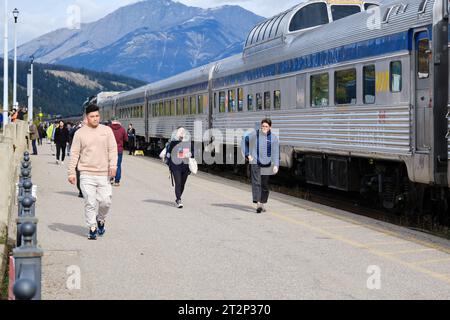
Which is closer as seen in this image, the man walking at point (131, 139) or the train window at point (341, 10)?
the train window at point (341, 10)

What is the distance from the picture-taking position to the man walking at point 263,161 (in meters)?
14.2

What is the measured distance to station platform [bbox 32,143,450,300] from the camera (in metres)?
7.47

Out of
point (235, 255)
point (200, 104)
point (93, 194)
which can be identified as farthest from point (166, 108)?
point (235, 255)

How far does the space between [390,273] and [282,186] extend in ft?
41.6

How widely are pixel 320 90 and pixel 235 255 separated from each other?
24.9ft

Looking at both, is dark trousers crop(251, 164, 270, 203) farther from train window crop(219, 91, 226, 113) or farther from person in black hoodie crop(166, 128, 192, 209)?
train window crop(219, 91, 226, 113)

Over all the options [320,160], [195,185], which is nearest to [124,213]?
[320,160]

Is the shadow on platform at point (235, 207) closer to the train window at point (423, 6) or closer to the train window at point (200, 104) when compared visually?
the train window at point (423, 6)

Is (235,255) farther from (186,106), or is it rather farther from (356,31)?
(186,106)

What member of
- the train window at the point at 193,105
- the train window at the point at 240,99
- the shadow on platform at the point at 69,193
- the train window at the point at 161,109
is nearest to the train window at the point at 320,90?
the shadow on platform at the point at 69,193

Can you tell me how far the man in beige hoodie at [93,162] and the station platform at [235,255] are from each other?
46cm

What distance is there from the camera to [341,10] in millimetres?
19656
